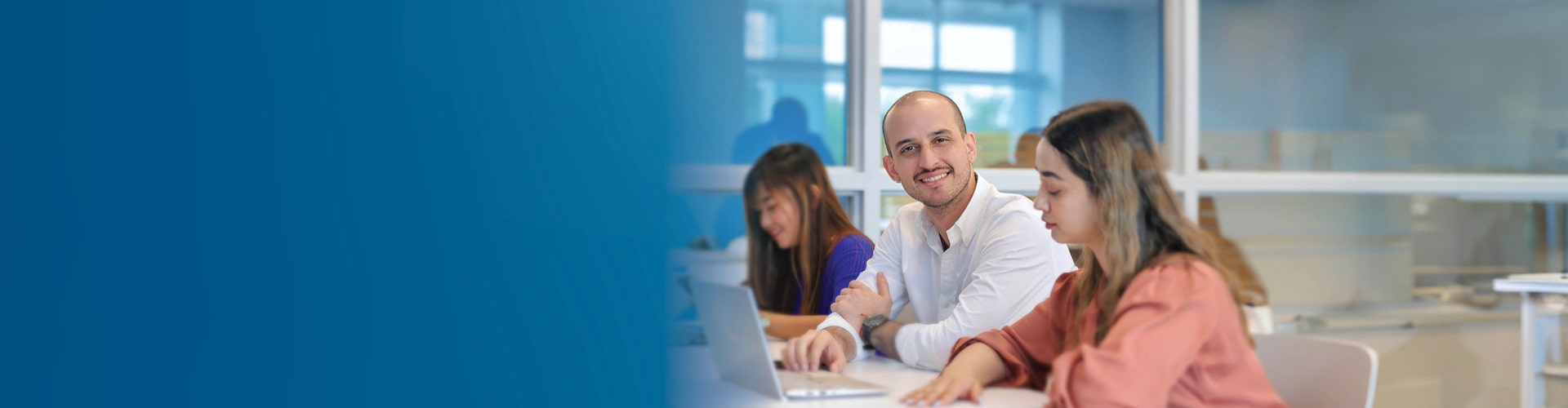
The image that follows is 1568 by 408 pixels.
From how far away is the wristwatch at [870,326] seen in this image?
5.64 ft

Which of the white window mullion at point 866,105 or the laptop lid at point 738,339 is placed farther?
the white window mullion at point 866,105

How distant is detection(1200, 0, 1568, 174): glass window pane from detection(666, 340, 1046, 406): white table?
6.72 ft

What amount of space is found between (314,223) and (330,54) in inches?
7.6

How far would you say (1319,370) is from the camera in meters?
1.42

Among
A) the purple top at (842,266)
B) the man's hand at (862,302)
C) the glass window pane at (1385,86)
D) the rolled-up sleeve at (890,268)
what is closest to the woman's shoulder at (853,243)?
the purple top at (842,266)

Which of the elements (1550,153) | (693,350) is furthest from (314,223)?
(1550,153)

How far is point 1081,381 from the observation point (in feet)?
3.77

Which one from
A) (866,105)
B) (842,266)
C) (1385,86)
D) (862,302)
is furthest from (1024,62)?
(862,302)

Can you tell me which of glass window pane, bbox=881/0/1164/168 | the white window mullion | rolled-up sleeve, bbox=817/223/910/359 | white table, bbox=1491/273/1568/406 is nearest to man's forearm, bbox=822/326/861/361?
rolled-up sleeve, bbox=817/223/910/359

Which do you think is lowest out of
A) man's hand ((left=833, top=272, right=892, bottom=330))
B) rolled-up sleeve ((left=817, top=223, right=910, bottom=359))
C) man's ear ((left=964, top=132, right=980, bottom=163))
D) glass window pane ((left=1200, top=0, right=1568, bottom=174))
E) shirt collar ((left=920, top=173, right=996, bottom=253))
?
man's hand ((left=833, top=272, right=892, bottom=330))

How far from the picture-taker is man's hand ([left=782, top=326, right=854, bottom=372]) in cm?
155

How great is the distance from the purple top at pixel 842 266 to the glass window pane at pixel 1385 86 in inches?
60.4

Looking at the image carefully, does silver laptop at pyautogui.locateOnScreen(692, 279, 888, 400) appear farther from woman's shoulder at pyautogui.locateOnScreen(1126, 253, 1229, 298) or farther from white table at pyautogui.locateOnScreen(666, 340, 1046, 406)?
woman's shoulder at pyautogui.locateOnScreen(1126, 253, 1229, 298)

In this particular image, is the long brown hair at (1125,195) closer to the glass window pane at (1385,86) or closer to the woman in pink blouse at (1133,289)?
the woman in pink blouse at (1133,289)
